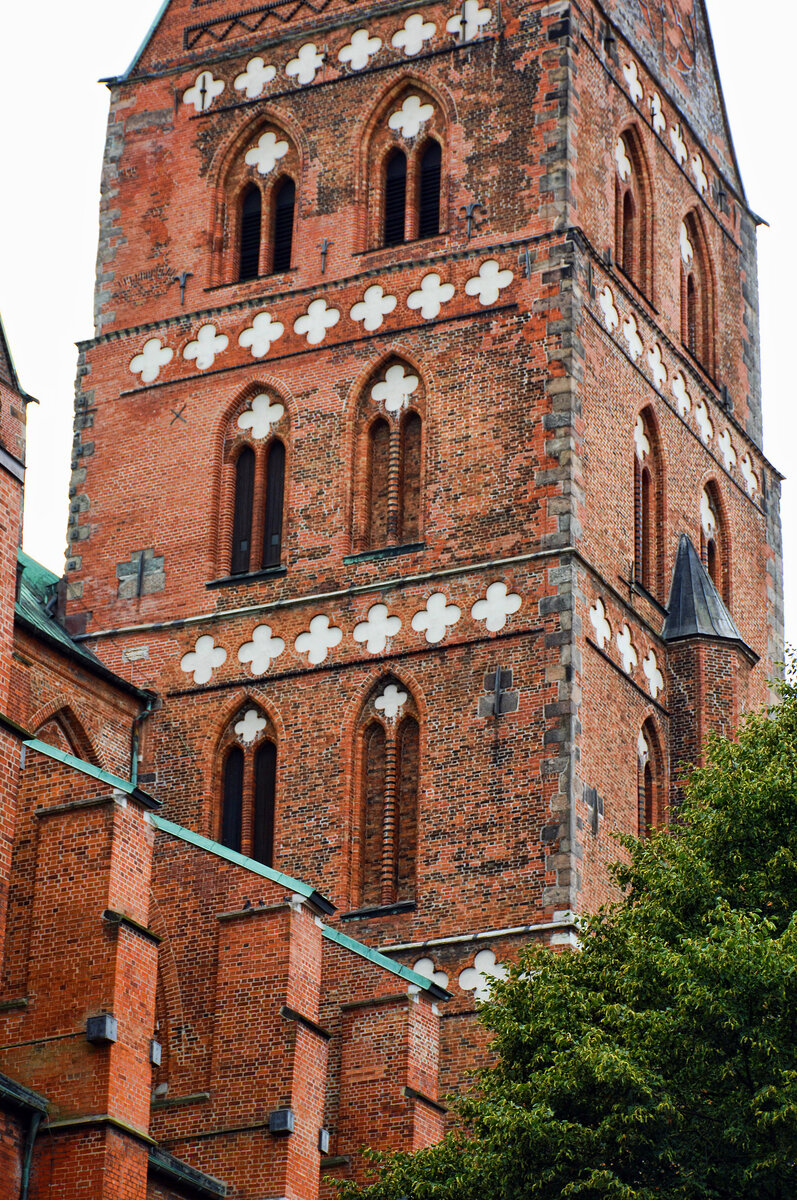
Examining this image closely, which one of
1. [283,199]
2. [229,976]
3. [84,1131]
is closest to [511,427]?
[283,199]

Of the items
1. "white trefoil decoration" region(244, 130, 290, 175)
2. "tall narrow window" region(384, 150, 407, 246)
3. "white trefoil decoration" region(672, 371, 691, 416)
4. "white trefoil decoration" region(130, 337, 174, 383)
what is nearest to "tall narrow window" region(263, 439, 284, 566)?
"white trefoil decoration" region(130, 337, 174, 383)

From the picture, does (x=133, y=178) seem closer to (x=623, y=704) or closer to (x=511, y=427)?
(x=511, y=427)

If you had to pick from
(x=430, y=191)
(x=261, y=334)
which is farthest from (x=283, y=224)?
(x=430, y=191)

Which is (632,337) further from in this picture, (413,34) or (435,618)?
(435,618)

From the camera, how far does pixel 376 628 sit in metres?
36.5

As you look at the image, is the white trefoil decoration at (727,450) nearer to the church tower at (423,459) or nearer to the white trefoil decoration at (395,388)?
the church tower at (423,459)

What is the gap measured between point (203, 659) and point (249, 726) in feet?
3.90

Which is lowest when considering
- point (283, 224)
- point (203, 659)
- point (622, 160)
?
point (203, 659)

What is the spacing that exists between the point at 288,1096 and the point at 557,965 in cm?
316

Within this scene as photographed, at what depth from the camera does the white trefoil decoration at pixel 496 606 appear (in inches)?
1401

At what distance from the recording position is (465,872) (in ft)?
113

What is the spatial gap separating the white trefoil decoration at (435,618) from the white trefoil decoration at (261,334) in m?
5.01

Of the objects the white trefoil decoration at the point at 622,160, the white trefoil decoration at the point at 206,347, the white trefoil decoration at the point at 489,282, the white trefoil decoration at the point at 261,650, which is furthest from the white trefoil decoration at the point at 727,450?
the white trefoil decoration at the point at 261,650

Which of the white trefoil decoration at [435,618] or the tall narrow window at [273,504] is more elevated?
the tall narrow window at [273,504]
